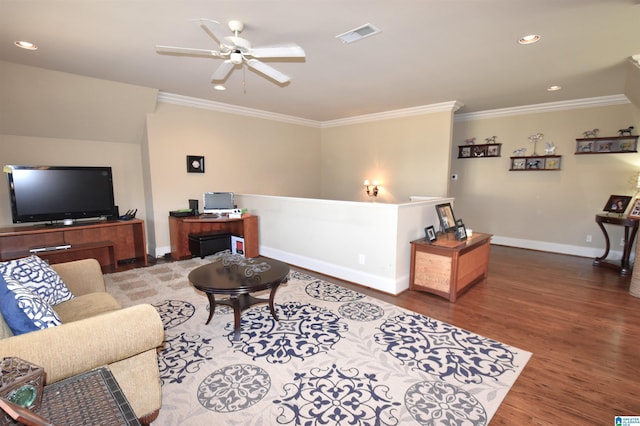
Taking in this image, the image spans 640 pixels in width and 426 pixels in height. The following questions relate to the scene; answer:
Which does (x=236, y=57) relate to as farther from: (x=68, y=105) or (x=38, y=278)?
A: (x=68, y=105)

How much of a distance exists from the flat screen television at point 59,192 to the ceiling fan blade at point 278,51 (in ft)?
11.4

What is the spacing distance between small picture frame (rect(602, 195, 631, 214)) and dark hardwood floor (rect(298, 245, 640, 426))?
36.1 inches

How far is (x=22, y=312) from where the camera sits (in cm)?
155

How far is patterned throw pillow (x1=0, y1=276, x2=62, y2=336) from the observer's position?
154 centimetres

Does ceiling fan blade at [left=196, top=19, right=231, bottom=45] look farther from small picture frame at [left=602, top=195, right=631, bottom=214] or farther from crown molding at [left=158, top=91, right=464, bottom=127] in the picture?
small picture frame at [left=602, top=195, right=631, bottom=214]

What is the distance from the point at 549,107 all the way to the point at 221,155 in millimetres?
5906

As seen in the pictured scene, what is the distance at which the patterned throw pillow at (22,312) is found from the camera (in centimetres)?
154

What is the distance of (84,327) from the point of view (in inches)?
55.9

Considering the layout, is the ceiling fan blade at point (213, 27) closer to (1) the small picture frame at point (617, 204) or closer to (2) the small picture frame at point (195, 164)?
(2) the small picture frame at point (195, 164)

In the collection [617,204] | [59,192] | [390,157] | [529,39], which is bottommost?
[617,204]

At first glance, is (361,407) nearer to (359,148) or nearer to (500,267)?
(500,267)

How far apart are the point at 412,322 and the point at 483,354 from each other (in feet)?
2.13

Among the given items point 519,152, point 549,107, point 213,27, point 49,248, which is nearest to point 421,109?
point 519,152

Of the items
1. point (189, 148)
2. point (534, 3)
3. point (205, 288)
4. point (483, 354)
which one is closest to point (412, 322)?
point (483, 354)
